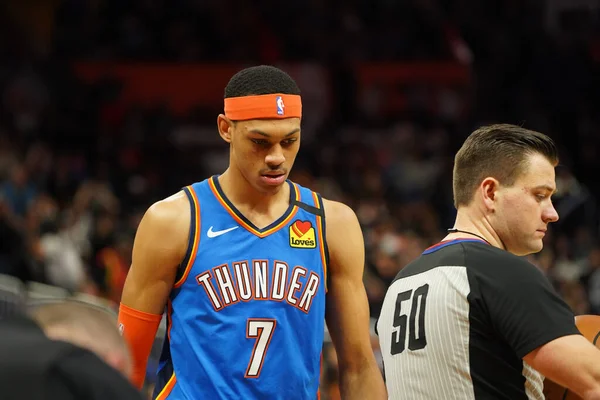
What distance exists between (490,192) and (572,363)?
750mm

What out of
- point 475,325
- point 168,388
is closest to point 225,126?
point 168,388

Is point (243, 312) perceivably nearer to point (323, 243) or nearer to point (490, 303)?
point (323, 243)

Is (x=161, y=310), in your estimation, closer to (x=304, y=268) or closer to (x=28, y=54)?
(x=304, y=268)

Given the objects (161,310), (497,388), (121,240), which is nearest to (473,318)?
(497,388)

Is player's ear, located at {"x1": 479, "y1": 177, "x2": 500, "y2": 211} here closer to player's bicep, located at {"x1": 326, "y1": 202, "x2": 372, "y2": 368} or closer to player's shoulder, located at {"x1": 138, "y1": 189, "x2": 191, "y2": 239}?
player's bicep, located at {"x1": 326, "y1": 202, "x2": 372, "y2": 368}

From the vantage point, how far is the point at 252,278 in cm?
407

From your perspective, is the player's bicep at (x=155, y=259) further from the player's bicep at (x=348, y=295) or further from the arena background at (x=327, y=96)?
the arena background at (x=327, y=96)

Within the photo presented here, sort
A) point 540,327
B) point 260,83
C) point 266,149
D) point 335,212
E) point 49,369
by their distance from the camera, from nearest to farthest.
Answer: point 49,369 → point 540,327 → point 266,149 → point 260,83 → point 335,212

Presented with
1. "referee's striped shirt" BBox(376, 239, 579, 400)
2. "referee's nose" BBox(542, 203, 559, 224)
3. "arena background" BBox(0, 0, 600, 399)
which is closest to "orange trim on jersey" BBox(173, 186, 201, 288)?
"referee's striped shirt" BBox(376, 239, 579, 400)

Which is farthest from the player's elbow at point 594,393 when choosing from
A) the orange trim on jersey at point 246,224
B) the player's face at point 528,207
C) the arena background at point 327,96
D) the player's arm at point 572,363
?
the arena background at point 327,96

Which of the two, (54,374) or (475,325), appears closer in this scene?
(54,374)

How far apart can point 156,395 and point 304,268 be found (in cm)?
81

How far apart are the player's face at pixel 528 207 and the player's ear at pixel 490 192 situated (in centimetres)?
2

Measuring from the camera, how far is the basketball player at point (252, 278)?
4.00 meters
